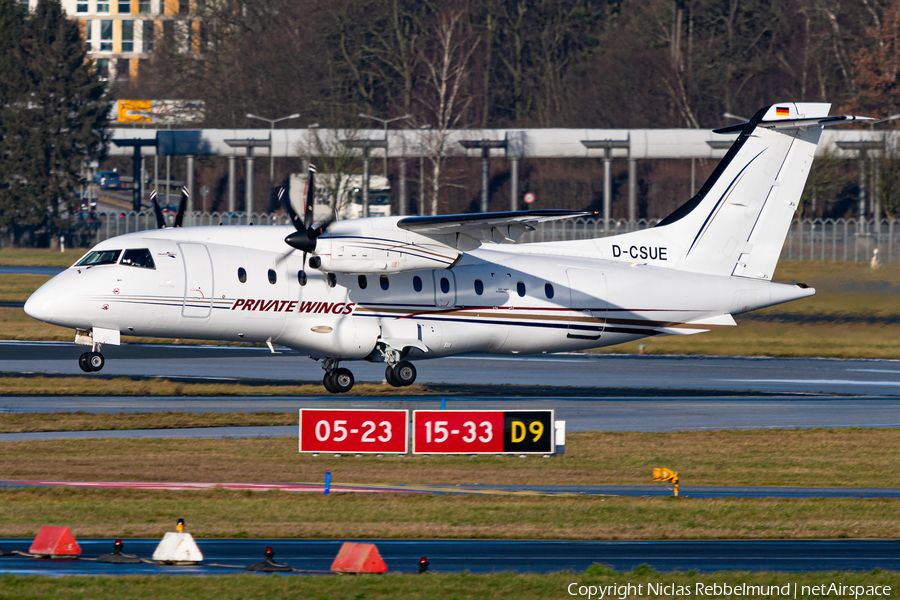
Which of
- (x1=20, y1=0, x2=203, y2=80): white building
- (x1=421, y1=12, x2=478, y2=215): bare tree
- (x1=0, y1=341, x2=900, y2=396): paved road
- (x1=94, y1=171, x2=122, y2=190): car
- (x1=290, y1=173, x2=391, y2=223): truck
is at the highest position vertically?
(x1=20, y1=0, x2=203, y2=80): white building

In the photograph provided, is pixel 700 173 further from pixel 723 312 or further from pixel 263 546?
pixel 263 546

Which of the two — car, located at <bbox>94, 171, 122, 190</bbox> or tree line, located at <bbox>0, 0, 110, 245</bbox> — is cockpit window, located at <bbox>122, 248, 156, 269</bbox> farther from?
car, located at <bbox>94, 171, 122, 190</bbox>

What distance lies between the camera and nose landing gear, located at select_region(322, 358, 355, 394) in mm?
29656

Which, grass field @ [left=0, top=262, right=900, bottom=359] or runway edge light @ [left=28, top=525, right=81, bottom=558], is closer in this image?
runway edge light @ [left=28, top=525, right=81, bottom=558]

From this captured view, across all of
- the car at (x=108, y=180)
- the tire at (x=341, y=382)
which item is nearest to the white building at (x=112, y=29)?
the car at (x=108, y=180)

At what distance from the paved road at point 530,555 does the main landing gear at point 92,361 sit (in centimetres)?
1158

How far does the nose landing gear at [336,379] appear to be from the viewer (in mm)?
29656

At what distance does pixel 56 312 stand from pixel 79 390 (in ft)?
19.3

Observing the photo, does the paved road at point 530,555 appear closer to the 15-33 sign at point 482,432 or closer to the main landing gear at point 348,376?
the 15-33 sign at point 482,432

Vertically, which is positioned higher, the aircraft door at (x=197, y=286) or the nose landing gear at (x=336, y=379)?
the aircraft door at (x=197, y=286)

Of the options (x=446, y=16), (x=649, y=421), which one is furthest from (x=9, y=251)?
(x=649, y=421)

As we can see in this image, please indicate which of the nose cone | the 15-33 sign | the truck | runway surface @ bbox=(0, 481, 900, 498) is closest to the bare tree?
the truck

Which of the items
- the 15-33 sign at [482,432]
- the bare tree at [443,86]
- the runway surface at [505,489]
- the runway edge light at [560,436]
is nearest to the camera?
the runway surface at [505,489]

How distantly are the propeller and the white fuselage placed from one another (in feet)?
3.22
